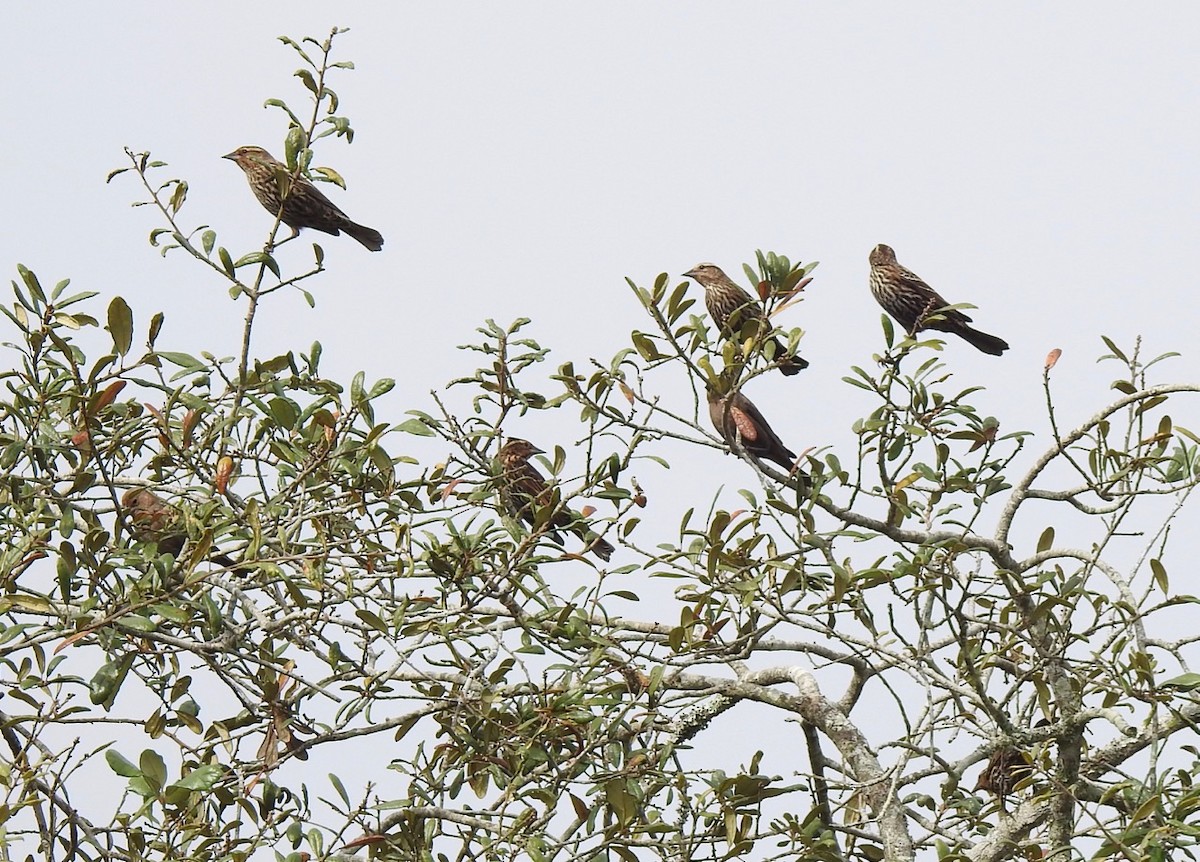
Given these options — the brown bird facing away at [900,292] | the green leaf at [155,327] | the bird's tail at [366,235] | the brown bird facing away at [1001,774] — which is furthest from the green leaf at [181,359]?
the brown bird facing away at [900,292]

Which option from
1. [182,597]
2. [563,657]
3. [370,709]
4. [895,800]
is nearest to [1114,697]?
[895,800]

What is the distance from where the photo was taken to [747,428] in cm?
375

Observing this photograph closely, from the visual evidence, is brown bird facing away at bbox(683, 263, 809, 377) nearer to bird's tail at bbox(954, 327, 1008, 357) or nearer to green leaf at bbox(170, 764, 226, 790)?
bird's tail at bbox(954, 327, 1008, 357)

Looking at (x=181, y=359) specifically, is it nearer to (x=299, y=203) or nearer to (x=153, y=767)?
(x=153, y=767)

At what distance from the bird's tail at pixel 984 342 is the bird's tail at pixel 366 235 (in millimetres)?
2342

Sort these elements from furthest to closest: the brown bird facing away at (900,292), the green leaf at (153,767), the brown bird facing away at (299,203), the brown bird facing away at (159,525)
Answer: the brown bird facing away at (900,292) → the brown bird facing away at (299,203) → the brown bird facing away at (159,525) → the green leaf at (153,767)

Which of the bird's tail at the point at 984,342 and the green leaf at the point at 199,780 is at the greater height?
the bird's tail at the point at 984,342

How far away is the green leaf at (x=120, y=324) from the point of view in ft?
10.1

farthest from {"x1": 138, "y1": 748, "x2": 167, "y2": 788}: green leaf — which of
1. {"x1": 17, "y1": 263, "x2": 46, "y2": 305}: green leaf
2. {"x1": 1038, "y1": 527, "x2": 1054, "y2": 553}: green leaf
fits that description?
{"x1": 1038, "y1": 527, "x2": 1054, "y2": 553}: green leaf

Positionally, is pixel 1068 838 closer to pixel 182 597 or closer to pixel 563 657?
pixel 563 657

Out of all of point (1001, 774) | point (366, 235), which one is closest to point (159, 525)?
point (366, 235)

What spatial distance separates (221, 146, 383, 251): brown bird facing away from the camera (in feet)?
15.9

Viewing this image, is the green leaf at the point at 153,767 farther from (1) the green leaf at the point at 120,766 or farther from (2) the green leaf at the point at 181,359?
(2) the green leaf at the point at 181,359

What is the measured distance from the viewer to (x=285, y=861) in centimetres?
331
